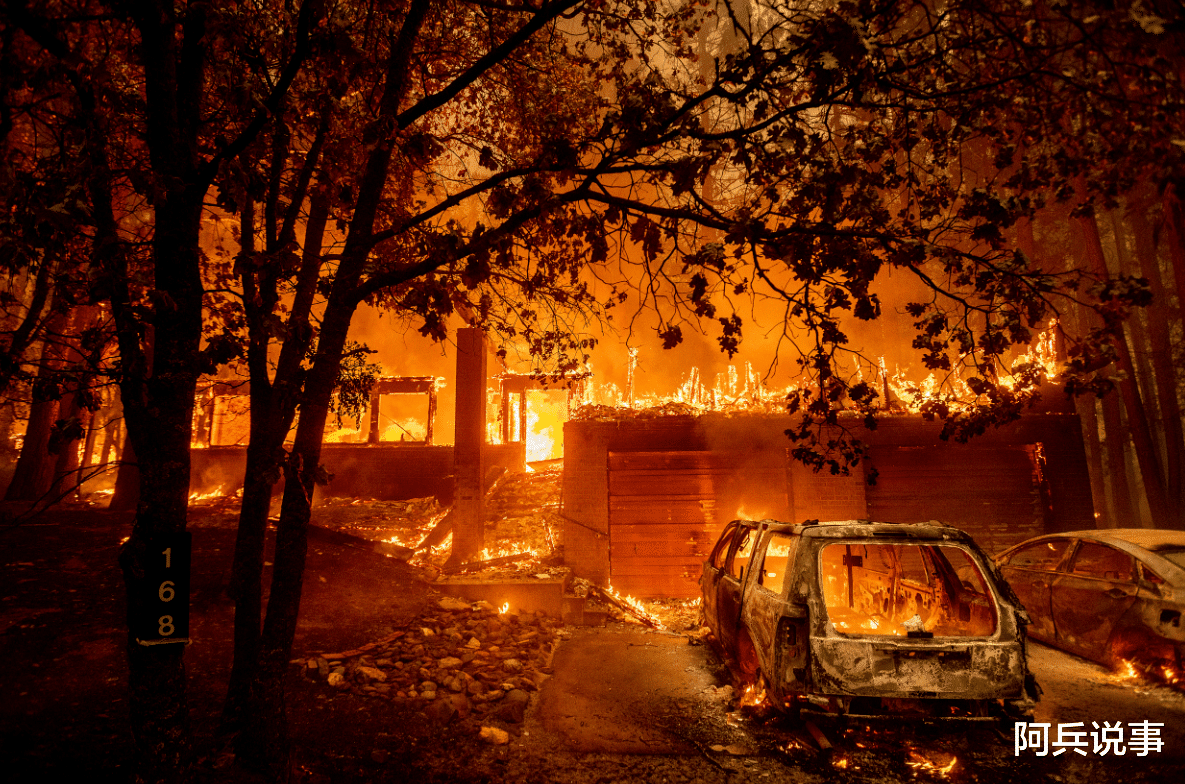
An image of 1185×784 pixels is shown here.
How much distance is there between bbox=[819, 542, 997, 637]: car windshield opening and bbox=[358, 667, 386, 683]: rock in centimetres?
A: 465

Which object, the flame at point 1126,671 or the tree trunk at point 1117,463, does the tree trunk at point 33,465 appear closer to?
the flame at point 1126,671

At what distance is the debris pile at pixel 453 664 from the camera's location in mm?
5820

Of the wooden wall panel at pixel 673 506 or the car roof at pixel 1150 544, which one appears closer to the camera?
the car roof at pixel 1150 544

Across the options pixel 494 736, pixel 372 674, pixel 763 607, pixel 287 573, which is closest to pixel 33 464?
pixel 372 674

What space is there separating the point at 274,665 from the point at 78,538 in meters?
8.13

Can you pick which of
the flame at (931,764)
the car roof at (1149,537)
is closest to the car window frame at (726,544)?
the flame at (931,764)

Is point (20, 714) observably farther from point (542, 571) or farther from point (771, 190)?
point (771, 190)

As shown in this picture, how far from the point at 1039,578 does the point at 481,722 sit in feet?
23.7

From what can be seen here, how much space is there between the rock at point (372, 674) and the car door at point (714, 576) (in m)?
3.91

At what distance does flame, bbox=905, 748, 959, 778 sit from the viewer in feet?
14.7

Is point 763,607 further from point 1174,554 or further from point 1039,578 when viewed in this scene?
point 1039,578

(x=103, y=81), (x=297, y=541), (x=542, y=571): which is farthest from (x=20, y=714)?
→ (x=542, y=571)

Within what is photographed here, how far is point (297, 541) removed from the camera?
4.18 metres

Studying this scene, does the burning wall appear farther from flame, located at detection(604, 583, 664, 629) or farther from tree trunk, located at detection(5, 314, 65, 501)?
flame, located at detection(604, 583, 664, 629)
